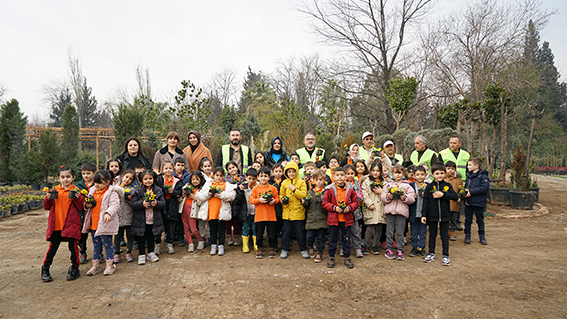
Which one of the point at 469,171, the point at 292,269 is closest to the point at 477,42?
the point at 469,171

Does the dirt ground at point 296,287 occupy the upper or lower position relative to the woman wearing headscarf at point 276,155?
lower

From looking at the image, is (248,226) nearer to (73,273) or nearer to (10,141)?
(73,273)

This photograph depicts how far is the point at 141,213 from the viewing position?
4.84 metres

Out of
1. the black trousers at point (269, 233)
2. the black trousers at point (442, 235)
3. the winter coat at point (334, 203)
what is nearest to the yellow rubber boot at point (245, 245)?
the black trousers at point (269, 233)

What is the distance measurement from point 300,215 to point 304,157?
189 centimetres

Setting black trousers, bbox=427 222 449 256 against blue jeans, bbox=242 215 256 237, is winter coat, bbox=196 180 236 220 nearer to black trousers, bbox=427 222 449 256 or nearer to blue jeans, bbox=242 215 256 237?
blue jeans, bbox=242 215 256 237

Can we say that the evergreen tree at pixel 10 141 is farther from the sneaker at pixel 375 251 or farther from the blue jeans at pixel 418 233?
the blue jeans at pixel 418 233

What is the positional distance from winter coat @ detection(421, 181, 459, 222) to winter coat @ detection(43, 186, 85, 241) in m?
4.96

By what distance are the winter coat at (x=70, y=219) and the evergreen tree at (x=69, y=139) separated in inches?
533

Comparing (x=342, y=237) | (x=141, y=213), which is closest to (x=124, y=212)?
(x=141, y=213)

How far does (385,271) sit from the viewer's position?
4.43 m

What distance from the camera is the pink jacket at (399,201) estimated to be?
5031mm

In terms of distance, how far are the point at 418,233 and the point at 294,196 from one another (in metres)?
2.14

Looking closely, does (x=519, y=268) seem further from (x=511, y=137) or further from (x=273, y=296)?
(x=511, y=137)
